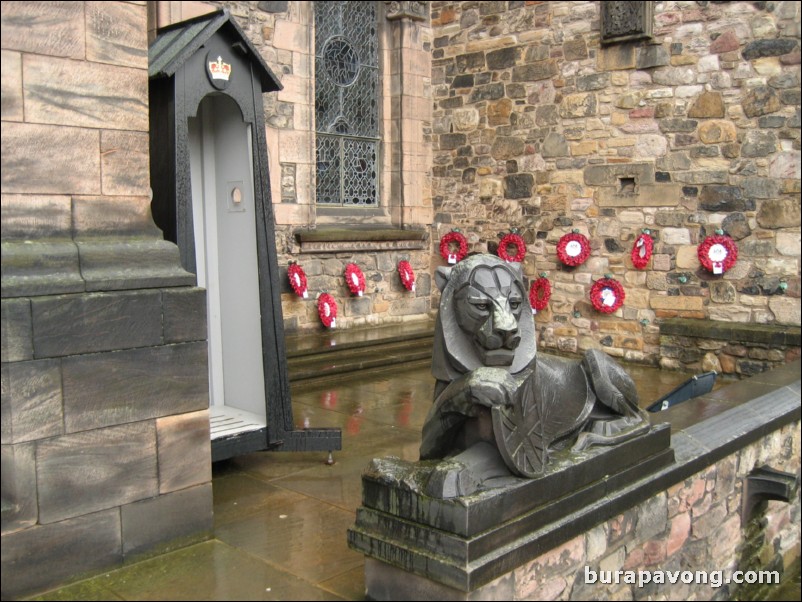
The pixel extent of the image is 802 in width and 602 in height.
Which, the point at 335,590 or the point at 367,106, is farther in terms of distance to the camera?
the point at 367,106

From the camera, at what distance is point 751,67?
8602mm

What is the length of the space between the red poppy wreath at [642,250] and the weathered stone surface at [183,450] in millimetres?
6697

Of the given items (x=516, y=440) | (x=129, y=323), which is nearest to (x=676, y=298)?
(x=516, y=440)

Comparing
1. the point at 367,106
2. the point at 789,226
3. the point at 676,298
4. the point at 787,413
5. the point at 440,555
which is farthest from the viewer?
the point at 367,106

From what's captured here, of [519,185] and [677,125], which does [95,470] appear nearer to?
[677,125]

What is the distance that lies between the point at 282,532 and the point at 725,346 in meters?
6.12

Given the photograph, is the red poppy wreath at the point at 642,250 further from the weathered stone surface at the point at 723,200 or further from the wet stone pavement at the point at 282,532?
the wet stone pavement at the point at 282,532

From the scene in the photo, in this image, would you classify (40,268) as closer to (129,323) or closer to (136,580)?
(129,323)

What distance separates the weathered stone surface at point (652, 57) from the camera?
920 centimetres

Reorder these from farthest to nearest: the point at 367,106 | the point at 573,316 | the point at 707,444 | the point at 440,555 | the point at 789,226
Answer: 1. the point at 367,106
2. the point at 573,316
3. the point at 789,226
4. the point at 707,444
5. the point at 440,555

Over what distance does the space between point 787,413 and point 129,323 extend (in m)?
4.92

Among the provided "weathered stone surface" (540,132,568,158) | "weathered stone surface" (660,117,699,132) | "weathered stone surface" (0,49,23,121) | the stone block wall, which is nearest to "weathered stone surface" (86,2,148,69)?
"weathered stone surface" (0,49,23,121)

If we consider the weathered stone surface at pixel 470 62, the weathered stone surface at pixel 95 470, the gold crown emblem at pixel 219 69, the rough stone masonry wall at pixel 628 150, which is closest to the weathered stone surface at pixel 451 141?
the rough stone masonry wall at pixel 628 150

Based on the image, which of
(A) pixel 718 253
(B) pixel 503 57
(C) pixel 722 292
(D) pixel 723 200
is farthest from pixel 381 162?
(C) pixel 722 292
